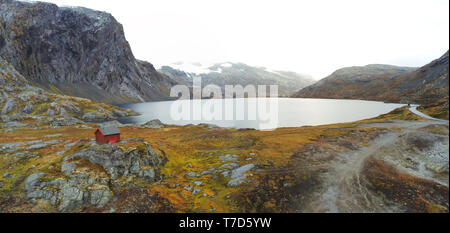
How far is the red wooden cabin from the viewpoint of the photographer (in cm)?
2875

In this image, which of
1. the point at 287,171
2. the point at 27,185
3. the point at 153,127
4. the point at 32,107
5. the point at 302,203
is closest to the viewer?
the point at 302,203

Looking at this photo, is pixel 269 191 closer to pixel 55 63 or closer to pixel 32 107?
pixel 32 107

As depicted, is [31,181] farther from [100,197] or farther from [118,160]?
[118,160]

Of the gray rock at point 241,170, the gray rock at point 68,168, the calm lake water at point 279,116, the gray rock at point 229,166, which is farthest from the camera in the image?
the calm lake water at point 279,116

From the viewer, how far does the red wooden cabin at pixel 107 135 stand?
94.3ft

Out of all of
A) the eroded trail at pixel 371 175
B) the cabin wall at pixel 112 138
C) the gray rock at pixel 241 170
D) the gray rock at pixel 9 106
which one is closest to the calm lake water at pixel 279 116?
the gray rock at pixel 9 106

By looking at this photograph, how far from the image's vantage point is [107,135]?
28.9m

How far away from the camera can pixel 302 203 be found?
62.6 feet

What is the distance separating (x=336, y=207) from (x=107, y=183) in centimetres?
2501

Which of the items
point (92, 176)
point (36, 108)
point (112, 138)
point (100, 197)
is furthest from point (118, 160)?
point (36, 108)

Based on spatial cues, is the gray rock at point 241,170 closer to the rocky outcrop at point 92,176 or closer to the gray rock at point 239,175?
the gray rock at point 239,175

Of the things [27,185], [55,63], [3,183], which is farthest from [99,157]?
[55,63]

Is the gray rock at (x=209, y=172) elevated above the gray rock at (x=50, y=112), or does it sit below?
below

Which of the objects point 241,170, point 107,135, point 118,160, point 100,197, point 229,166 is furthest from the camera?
point 229,166
